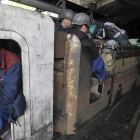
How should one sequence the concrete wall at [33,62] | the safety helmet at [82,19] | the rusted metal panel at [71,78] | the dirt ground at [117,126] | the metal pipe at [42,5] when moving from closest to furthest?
the concrete wall at [33,62], the rusted metal panel at [71,78], the safety helmet at [82,19], the dirt ground at [117,126], the metal pipe at [42,5]

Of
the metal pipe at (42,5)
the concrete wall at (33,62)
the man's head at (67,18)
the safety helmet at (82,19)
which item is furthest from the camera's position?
the metal pipe at (42,5)

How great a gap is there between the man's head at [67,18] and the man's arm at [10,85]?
195 centimetres

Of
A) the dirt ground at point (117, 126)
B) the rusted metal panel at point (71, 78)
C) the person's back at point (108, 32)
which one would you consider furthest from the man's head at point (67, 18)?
the dirt ground at point (117, 126)

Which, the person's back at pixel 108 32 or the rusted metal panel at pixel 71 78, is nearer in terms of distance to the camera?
the rusted metal panel at pixel 71 78

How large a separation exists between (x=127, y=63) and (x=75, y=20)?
249 cm

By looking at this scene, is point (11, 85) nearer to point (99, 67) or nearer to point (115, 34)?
point (99, 67)

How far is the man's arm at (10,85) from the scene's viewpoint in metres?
1.54

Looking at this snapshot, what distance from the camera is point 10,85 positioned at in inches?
60.8

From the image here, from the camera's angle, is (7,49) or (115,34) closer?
(7,49)

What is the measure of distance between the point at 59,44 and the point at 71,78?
0.61 metres

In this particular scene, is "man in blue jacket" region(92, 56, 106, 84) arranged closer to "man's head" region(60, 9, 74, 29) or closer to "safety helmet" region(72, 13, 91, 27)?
"safety helmet" region(72, 13, 91, 27)

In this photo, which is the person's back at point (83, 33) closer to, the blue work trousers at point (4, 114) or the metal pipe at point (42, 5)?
the blue work trousers at point (4, 114)

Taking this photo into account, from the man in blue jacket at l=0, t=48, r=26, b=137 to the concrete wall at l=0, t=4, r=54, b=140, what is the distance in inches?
3.8

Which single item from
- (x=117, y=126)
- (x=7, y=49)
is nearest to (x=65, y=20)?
(x=7, y=49)
